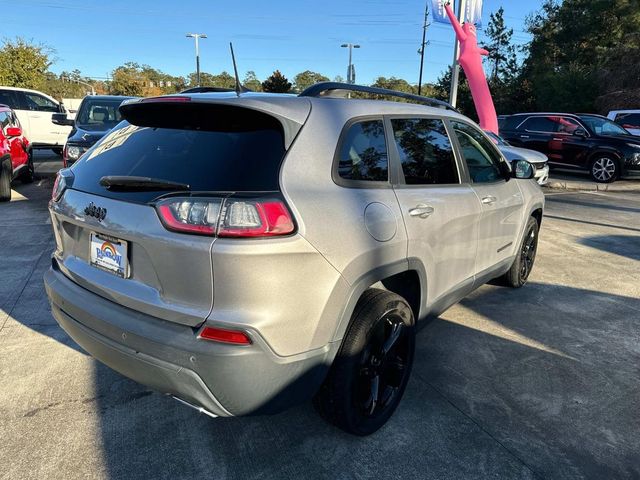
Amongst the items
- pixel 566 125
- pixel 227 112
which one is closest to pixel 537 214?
pixel 227 112

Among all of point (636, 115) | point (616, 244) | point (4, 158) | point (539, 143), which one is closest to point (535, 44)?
point (636, 115)

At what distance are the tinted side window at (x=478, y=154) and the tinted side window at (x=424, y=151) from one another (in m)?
0.24

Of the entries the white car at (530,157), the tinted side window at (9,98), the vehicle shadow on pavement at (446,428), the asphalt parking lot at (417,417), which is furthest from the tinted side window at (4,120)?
the white car at (530,157)

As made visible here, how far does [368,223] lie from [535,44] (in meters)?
41.0

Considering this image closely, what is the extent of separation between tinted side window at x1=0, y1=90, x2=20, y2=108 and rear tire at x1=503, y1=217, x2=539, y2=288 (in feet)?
44.9

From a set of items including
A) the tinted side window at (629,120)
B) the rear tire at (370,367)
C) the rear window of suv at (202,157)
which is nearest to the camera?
the rear window of suv at (202,157)

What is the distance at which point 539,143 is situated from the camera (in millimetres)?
14008

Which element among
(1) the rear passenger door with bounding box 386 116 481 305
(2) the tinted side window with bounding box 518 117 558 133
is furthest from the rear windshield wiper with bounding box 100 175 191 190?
(2) the tinted side window with bounding box 518 117 558 133

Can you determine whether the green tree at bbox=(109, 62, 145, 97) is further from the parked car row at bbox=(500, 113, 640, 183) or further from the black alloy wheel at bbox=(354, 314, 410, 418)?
the black alloy wheel at bbox=(354, 314, 410, 418)

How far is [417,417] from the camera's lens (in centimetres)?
269

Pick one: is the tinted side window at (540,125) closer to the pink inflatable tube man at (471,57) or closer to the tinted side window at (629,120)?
the pink inflatable tube man at (471,57)

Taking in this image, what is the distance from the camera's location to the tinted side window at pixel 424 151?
8.93ft

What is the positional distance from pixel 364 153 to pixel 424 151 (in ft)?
2.13

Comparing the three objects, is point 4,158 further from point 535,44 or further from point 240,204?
point 535,44
